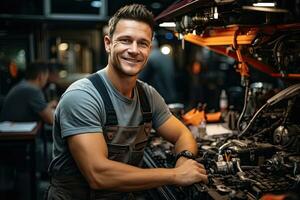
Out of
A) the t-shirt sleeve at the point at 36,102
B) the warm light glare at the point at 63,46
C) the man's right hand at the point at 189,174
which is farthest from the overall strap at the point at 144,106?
the warm light glare at the point at 63,46

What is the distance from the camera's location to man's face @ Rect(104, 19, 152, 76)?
193 cm

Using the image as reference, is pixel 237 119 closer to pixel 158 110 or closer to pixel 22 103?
pixel 158 110

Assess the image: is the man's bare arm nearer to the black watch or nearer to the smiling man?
the smiling man

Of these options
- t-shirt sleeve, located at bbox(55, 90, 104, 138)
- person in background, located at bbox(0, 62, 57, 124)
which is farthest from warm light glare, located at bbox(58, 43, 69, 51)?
t-shirt sleeve, located at bbox(55, 90, 104, 138)

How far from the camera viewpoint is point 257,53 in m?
Answer: 2.51

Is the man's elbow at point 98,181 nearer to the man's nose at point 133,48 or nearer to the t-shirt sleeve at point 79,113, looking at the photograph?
the t-shirt sleeve at point 79,113

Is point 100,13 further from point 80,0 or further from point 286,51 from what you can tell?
point 286,51

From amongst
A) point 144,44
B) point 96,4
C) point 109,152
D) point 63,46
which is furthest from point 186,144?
point 63,46

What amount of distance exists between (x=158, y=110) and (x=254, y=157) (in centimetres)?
62

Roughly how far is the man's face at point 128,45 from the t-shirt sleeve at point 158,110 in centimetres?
35

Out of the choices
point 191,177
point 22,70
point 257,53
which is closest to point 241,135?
point 257,53

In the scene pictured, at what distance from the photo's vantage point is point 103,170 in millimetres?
1696

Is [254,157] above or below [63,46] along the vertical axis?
below

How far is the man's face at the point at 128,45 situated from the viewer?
76.0 inches
